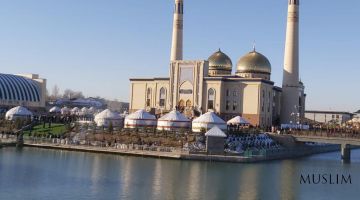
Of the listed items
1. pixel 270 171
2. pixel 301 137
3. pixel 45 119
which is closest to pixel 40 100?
pixel 45 119

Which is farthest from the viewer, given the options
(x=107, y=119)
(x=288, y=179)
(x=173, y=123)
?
(x=107, y=119)

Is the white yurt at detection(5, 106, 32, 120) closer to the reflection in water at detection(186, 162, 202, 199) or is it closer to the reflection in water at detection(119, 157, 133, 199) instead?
the reflection in water at detection(119, 157, 133, 199)

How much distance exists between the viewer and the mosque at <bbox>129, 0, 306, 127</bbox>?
61406 mm

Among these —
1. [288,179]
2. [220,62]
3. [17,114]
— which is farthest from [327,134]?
[17,114]

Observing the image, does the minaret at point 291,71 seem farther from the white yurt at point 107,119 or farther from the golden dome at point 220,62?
the white yurt at point 107,119

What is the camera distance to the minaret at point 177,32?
68.6 meters

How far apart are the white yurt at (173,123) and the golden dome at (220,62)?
1818cm

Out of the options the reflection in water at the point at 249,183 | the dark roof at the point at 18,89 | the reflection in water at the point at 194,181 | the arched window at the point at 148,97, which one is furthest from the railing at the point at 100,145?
the dark roof at the point at 18,89

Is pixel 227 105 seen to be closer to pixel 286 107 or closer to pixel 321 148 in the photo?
pixel 286 107

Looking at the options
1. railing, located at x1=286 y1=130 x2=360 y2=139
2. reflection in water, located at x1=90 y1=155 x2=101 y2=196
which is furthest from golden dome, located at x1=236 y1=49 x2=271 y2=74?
reflection in water, located at x1=90 y1=155 x2=101 y2=196

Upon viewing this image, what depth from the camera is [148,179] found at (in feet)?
103

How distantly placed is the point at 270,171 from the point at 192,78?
26.8 metres

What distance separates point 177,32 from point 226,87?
1096cm

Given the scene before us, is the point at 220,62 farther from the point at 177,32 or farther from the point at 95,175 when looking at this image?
the point at 95,175
